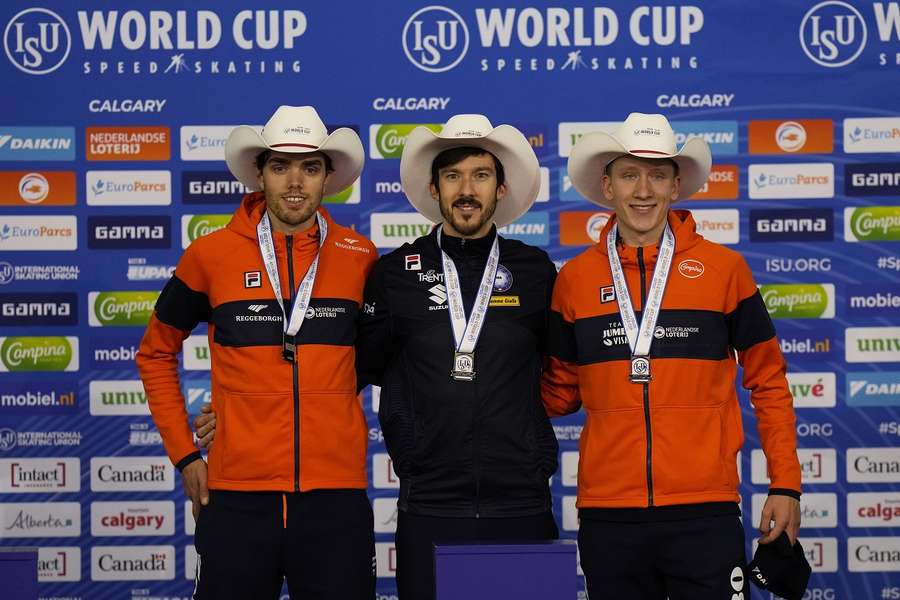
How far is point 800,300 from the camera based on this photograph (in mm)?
4793

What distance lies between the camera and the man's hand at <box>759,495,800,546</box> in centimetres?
292

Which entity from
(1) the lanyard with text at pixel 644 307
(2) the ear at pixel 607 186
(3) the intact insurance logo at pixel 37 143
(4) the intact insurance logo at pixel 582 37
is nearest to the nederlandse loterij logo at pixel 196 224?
(3) the intact insurance logo at pixel 37 143

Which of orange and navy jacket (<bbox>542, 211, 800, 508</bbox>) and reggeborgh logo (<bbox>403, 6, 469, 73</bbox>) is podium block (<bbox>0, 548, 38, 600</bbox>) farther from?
reggeborgh logo (<bbox>403, 6, 469, 73</bbox>)

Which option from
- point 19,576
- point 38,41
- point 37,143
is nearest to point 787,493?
point 19,576

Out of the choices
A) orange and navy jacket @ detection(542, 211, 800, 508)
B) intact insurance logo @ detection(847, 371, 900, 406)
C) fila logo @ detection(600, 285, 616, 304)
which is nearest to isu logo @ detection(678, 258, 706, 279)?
orange and navy jacket @ detection(542, 211, 800, 508)

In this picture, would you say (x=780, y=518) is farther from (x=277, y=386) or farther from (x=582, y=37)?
(x=582, y=37)

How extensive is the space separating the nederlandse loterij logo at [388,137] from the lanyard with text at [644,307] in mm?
1828

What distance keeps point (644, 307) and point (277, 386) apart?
1029mm

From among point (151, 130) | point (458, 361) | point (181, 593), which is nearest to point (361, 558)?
point (458, 361)

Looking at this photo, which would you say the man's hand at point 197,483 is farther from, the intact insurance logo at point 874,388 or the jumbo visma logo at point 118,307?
the intact insurance logo at point 874,388

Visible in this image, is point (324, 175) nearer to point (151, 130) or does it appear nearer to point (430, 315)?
point (430, 315)

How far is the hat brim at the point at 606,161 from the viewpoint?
10.5ft

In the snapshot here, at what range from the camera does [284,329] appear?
3.11 m

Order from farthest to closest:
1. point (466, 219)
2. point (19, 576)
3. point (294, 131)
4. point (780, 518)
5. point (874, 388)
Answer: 1. point (874, 388)
2. point (294, 131)
3. point (466, 219)
4. point (780, 518)
5. point (19, 576)
